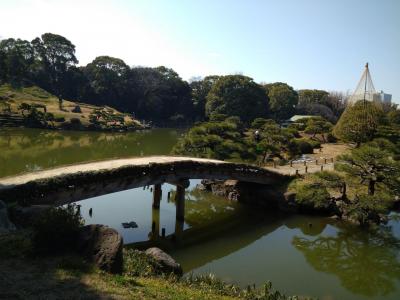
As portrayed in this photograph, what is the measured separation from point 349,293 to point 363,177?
10696mm

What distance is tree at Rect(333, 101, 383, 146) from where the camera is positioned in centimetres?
4812

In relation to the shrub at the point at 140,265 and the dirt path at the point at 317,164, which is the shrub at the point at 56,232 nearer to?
the shrub at the point at 140,265

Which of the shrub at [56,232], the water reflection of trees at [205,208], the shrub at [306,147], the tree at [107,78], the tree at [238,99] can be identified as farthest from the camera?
the tree at [107,78]

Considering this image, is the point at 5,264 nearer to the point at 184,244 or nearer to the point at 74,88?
the point at 184,244

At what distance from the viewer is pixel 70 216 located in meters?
11.5

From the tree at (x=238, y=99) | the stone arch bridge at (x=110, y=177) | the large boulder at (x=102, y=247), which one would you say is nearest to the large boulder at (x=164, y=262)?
the large boulder at (x=102, y=247)

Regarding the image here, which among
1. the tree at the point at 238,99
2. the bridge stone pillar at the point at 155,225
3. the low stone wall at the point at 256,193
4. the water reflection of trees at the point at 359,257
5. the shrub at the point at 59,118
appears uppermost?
the tree at the point at 238,99

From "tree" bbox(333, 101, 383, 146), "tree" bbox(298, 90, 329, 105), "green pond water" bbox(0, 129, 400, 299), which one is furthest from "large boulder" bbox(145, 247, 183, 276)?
"tree" bbox(298, 90, 329, 105)

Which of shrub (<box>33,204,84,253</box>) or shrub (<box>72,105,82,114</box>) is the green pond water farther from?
shrub (<box>72,105,82,114</box>)

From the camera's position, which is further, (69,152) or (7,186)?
(69,152)

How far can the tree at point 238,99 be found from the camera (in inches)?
3204

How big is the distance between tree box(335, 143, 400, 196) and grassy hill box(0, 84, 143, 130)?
2055 inches

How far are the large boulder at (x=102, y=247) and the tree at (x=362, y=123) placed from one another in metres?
43.8

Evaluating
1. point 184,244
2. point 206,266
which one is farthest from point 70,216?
point 184,244
